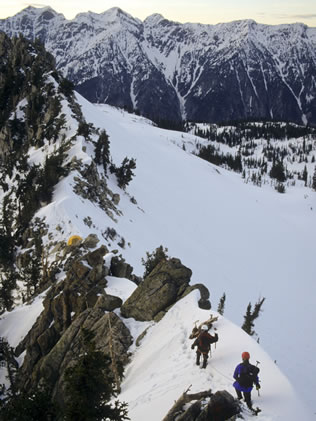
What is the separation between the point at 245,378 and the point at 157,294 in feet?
29.8

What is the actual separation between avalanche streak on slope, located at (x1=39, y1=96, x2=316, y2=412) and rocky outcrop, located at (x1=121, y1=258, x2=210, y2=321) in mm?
12804

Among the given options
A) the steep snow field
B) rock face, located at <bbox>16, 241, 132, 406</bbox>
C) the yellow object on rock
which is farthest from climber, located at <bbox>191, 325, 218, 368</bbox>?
the yellow object on rock

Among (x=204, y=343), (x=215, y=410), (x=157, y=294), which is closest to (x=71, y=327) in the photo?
(x=157, y=294)

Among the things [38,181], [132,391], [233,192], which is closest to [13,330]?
[132,391]

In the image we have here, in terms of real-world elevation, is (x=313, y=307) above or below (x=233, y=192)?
below

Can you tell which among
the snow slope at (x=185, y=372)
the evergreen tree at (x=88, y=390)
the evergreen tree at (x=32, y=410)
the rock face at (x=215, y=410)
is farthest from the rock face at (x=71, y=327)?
the rock face at (x=215, y=410)

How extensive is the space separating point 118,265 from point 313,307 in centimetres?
2927

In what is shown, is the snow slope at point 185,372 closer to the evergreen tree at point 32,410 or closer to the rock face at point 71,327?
the rock face at point 71,327

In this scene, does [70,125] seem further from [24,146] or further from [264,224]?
[264,224]

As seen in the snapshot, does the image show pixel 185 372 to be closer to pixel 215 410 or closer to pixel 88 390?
pixel 215 410

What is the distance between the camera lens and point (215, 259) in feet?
148

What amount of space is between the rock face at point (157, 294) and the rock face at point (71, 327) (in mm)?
1091

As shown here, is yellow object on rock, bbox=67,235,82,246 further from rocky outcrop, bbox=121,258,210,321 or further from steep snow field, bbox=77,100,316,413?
rocky outcrop, bbox=121,258,210,321

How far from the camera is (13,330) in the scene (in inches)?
973
